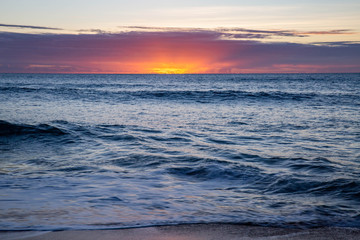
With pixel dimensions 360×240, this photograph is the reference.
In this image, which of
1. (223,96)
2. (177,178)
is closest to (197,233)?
(177,178)

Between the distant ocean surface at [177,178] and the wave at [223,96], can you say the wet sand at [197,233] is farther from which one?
the wave at [223,96]

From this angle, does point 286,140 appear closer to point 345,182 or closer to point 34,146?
point 345,182

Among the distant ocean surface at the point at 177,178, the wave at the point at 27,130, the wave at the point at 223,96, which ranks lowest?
the wave at the point at 223,96

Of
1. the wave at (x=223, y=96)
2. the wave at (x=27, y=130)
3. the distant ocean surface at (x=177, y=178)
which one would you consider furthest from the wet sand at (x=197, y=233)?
the wave at (x=223, y=96)

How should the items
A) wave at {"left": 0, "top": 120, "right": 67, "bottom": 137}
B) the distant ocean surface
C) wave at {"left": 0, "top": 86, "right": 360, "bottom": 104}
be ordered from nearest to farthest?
the distant ocean surface → wave at {"left": 0, "top": 120, "right": 67, "bottom": 137} → wave at {"left": 0, "top": 86, "right": 360, "bottom": 104}

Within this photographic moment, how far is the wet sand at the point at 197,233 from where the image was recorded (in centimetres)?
361

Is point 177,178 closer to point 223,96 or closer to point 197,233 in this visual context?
point 197,233

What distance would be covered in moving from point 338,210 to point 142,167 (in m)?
3.85

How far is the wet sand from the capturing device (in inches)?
142

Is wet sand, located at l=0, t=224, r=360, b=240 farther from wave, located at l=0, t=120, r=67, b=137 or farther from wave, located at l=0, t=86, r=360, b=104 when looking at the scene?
wave, located at l=0, t=86, r=360, b=104

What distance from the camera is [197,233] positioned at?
3.77 meters

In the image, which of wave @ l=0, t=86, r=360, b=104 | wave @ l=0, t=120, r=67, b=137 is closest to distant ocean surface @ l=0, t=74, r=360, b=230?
wave @ l=0, t=120, r=67, b=137

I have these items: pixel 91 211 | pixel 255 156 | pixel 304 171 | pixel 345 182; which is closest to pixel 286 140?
pixel 255 156

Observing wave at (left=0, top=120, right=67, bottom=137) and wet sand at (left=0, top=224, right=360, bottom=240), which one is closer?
wet sand at (left=0, top=224, right=360, bottom=240)
